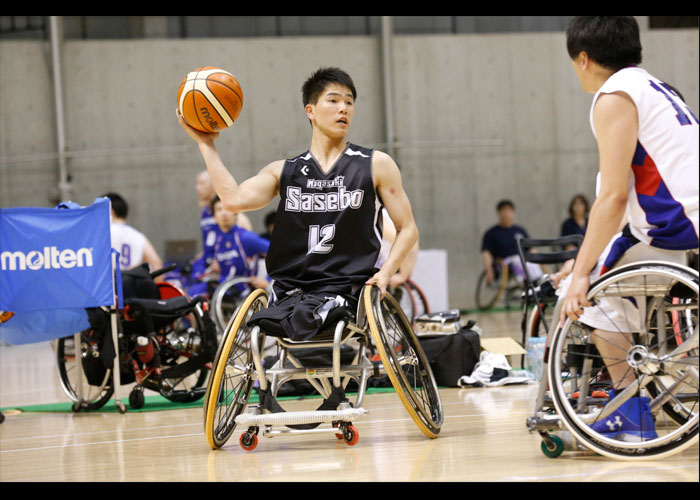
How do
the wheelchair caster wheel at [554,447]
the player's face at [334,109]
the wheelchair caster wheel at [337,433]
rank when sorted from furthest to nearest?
the player's face at [334,109], the wheelchair caster wheel at [337,433], the wheelchair caster wheel at [554,447]

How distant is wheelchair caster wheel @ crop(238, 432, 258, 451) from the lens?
3.34 metres

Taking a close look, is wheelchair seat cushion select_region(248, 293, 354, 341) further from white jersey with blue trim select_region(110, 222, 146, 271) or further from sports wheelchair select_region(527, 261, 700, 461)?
white jersey with blue trim select_region(110, 222, 146, 271)

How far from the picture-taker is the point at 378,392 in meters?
A: 5.15

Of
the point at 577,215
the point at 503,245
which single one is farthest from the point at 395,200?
the point at 577,215

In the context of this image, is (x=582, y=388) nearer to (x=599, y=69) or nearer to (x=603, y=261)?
(x=603, y=261)

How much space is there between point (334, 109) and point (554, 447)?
1.58m

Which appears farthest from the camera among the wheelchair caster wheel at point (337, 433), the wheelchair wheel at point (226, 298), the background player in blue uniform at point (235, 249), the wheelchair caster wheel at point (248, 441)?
the background player in blue uniform at point (235, 249)

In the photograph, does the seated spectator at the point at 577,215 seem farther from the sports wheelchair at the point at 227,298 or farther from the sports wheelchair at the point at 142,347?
the sports wheelchair at the point at 142,347

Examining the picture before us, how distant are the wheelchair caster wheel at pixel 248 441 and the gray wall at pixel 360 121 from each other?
9240 mm

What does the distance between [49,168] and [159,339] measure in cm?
Result: 768

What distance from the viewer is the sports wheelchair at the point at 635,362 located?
8.35 feet

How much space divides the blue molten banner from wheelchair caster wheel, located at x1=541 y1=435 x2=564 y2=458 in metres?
2.66

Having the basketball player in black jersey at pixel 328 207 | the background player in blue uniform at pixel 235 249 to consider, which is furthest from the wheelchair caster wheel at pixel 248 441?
the background player in blue uniform at pixel 235 249
